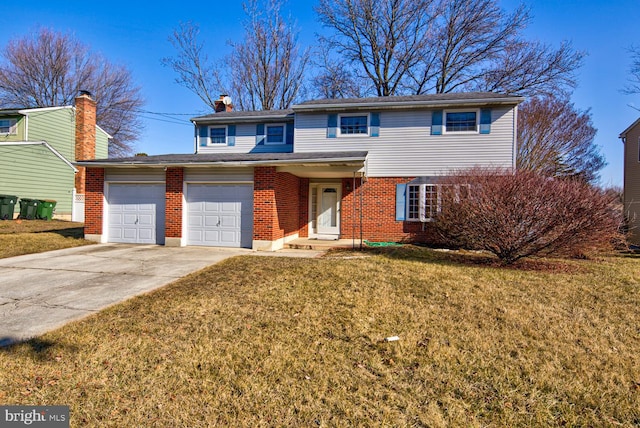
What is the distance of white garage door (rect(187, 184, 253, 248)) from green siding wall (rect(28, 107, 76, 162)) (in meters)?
14.5

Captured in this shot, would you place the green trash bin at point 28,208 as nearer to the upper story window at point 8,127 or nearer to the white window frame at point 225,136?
the upper story window at point 8,127

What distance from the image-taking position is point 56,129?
64.2 ft

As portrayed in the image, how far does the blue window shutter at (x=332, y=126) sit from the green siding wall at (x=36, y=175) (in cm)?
1704

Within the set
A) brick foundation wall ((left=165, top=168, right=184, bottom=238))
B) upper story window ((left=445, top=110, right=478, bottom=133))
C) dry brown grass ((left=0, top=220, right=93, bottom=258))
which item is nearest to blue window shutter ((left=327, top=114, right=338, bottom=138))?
upper story window ((left=445, top=110, right=478, bottom=133))

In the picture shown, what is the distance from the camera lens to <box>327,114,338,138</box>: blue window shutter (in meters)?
12.9

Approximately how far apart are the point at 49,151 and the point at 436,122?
69.0 ft

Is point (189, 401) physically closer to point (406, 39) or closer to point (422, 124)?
point (422, 124)

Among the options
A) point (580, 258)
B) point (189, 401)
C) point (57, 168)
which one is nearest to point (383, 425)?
point (189, 401)

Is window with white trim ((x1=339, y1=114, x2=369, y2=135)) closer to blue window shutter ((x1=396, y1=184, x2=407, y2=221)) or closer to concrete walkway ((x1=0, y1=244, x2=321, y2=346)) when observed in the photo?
blue window shutter ((x1=396, y1=184, x2=407, y2=221))

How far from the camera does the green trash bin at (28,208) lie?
17000mm

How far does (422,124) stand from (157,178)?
31.3 feet

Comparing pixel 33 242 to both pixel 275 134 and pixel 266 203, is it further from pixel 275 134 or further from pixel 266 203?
pixel 275 134

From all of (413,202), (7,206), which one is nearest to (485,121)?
(413,202)

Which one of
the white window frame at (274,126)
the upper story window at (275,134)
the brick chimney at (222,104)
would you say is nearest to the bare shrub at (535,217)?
the white window frame at (274,126)
